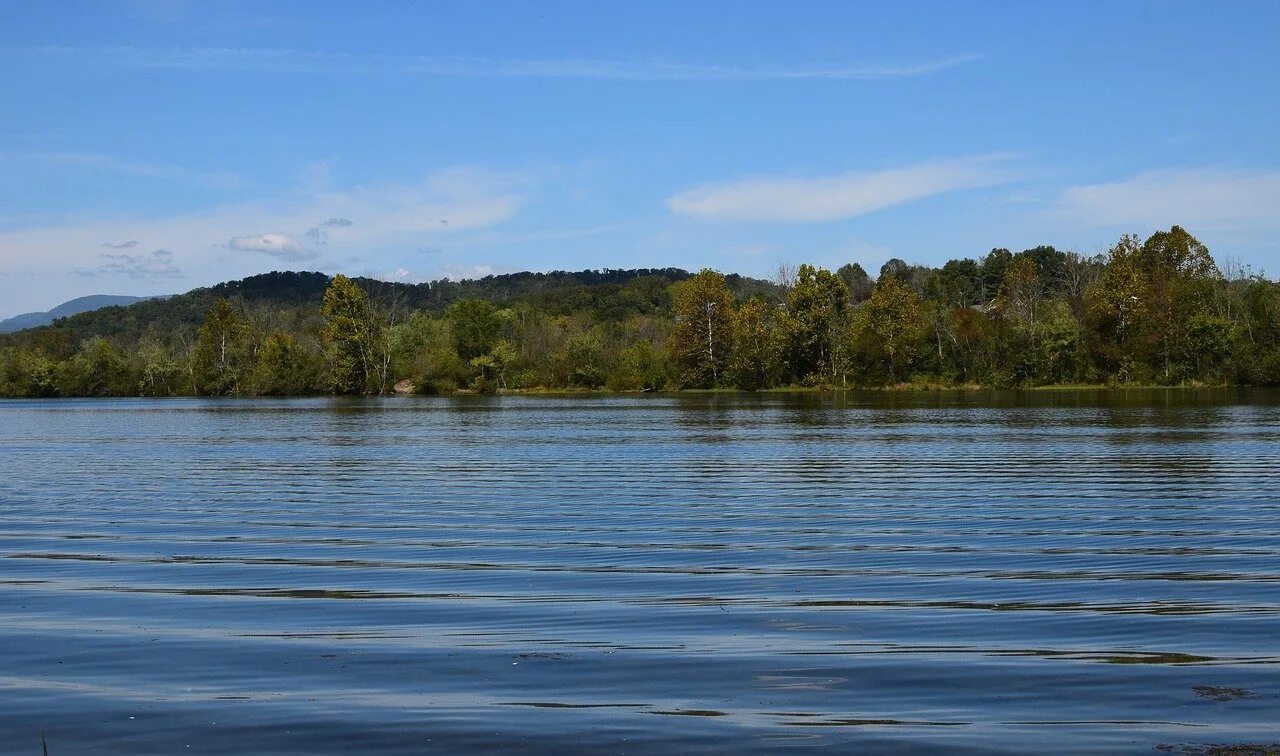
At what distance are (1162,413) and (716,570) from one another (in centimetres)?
5191

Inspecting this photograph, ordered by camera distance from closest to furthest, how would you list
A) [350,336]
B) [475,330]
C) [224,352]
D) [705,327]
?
[705,327] → [350,336] → [475,330] → [224,352]

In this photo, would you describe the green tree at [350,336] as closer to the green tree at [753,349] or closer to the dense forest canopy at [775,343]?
the dense forest canopy at [775,343]

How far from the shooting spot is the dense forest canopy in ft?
355

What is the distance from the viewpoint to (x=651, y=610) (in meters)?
13.6

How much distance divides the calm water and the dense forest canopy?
82236 millimetres

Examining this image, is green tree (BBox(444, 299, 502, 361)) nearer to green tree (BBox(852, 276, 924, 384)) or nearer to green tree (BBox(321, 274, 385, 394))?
green tree (BBox(321, 274, 385, 394))

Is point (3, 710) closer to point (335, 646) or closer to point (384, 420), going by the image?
point (335, 646)

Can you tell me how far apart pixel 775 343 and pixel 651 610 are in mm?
113452

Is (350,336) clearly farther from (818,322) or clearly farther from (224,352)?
(818,322)

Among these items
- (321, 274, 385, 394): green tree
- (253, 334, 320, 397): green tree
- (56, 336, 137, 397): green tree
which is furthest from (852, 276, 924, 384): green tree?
(56, 336, 137, 397): green tree

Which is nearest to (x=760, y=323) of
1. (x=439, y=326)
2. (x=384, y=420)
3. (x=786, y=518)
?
(x=439, y=326)

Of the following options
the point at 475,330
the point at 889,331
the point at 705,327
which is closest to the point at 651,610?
the point at 889,331

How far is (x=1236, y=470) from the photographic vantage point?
30.0m

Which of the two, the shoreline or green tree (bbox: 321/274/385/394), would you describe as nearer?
the shoreline
